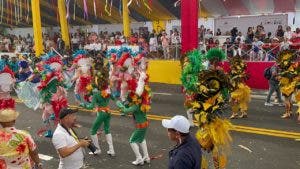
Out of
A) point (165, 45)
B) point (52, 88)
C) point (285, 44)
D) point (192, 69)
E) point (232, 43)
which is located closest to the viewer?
point (192, 69)

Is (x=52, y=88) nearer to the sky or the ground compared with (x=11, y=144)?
nearer to the sky

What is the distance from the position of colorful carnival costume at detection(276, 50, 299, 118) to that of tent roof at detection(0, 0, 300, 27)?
487 inches

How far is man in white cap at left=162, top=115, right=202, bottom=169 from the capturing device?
4.47 meters

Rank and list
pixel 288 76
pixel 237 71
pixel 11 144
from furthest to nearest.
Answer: pixel 237 71 → pixel 288 76 → pixel 11 144

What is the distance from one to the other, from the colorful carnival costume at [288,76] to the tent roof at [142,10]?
12370mm

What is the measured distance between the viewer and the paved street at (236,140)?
326 inches

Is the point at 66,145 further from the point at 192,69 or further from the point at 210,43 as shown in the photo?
the point at 210,43

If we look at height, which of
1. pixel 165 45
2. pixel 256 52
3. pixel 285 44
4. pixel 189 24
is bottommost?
pixel 256 52

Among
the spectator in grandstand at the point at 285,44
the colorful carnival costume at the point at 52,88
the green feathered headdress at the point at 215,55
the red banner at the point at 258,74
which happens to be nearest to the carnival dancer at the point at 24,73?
the colorful carnival costume at the point at 52,88

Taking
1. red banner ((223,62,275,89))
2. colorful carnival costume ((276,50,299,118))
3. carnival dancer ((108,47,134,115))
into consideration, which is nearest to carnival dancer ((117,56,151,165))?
carnival dancer ((108,47,134,115))

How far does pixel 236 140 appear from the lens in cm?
969

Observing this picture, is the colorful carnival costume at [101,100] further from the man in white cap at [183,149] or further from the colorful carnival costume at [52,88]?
the man in white cap at [183,149]

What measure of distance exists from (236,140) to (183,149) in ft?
17.9

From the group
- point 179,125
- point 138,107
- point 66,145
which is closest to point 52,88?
point 138,107
